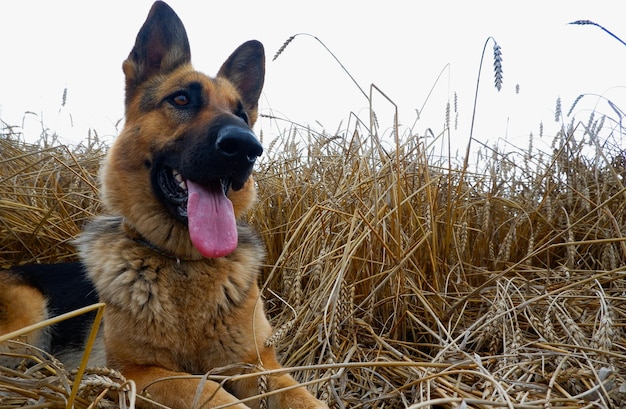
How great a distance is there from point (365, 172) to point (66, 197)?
2562 millimetres

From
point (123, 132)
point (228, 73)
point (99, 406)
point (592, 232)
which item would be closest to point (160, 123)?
point (123, 132)

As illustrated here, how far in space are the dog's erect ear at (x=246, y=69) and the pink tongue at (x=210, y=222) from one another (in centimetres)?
107

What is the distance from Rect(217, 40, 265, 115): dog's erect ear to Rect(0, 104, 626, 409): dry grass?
813 millimetres

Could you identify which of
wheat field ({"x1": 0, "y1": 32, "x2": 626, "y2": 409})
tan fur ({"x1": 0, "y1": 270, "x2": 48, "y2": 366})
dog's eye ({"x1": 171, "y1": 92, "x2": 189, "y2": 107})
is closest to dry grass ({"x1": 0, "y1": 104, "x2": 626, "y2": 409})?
wheat field ({"x1": 0, "y1": 32, "x2": 626, "y2": 409})

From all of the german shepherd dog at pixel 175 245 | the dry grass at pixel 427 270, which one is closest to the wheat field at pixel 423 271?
the dry grass at pixel 427 270

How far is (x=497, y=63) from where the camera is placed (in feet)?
7.34

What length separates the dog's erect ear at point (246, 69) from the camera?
2.98 meters

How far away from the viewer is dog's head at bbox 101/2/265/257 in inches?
83.6

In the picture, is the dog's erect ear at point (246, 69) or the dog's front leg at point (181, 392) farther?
the dog's erect ear at point (246, 69)

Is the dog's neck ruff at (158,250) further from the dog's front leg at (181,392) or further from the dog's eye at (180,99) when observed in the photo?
the dog's eye at (180,99)

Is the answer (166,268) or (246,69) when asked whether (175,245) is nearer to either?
(166,268)

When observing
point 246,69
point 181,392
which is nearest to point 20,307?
point 181,392

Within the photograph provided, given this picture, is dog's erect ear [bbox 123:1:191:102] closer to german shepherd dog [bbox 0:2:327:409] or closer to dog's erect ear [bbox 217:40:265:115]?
german shepherd dog [bbox 0:2:327:409]

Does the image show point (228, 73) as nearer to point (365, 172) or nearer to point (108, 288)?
point (365, 172)
